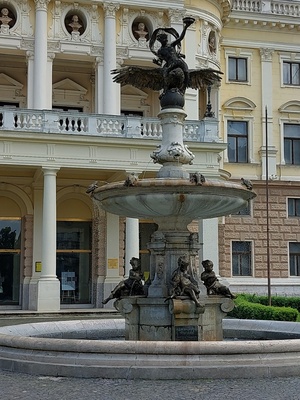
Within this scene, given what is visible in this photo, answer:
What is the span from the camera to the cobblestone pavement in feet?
30.0

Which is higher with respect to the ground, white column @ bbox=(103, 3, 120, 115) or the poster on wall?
white column @ bbox=(103, 3, 120, 115)

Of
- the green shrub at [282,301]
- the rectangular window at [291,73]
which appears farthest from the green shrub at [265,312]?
the rectangular window at [291,73]

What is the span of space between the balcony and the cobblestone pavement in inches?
755

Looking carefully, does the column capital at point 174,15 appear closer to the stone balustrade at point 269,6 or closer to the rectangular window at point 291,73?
the stone balustrade at point 269,6

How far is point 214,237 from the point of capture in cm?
3052

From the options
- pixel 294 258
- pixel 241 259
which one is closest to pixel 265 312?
pixel 241 259

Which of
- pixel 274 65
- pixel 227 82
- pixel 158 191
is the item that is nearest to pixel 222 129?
pixel 227 82

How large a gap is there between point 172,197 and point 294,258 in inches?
1032

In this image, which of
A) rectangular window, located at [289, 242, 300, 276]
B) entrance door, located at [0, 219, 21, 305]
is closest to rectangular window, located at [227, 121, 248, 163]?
rectangular window, located at [289, 242, 300, 276]

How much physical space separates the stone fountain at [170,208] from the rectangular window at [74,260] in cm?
1989

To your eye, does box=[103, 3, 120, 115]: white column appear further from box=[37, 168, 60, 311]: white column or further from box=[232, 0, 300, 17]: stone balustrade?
box=[232, 0, 300, 17]: stone balustrade

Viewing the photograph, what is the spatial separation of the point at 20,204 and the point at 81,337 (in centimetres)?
1797

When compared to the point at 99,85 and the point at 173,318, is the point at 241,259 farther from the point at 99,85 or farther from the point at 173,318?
the point at 173,318

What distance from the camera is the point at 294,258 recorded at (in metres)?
36.9
